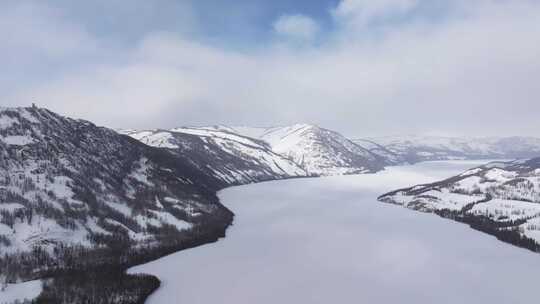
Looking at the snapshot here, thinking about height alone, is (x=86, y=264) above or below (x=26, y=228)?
below

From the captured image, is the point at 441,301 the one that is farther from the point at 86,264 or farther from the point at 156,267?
the point at 86,264

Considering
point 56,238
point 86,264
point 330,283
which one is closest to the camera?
point 330,283

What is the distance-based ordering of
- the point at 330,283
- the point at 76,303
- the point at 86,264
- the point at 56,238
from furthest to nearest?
1. the point at 56,238
2. the point at 86,264
3. the point at 330,283
4. the point at 76,303

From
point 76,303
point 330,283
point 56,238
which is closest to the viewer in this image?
point 76,303

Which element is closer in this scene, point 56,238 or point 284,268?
point 284,268

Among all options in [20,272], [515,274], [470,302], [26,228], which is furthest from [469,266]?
[26,228]

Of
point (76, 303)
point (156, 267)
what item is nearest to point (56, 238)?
point (156, 267)

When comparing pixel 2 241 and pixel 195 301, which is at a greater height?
pixel 2 241

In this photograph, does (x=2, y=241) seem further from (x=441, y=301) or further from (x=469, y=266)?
(x=469, y=266)

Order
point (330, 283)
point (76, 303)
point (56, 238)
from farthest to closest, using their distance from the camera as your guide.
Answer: point (56, 238) → point (330, 283) → point (76, 303)
